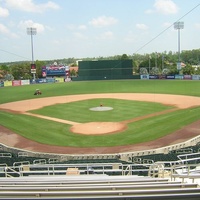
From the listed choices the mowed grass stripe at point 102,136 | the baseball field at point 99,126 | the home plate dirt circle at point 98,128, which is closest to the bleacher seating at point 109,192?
the baseball field at point 99,126

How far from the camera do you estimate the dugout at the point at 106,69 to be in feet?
244

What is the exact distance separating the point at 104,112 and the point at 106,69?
44.6m

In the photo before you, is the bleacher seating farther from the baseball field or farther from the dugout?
the dugout

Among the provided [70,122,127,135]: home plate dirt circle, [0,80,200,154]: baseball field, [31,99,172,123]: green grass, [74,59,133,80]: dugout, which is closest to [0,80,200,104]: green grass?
[0,80,200,154]: baseball field

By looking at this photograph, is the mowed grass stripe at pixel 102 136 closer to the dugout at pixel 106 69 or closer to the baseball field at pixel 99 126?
the baseball field at pixel 99 126

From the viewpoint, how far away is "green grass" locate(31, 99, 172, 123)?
94.9 feet

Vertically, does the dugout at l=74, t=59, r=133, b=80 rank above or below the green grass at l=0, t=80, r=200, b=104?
above

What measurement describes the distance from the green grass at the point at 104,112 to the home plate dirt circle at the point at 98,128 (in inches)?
64.6

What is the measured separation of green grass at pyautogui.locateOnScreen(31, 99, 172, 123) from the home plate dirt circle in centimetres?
164

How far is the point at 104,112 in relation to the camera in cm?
3181

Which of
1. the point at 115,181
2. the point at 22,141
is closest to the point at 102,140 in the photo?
the point at 22,141

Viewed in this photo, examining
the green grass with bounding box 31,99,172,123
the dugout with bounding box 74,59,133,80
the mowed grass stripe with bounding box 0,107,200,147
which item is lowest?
the mowed grass stripe with bounding box 0,107,200,147

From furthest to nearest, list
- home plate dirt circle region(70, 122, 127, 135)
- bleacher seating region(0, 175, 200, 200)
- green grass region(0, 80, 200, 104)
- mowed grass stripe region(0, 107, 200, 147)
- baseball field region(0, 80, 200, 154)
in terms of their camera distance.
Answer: green grass region(0, 80, 200, 104) < home plate dirt circle region(70, 122, 127, 135) < mowed grass stripe region(0, 107, 200, 147) < baseball field region(0, 80, 200, 154) < bleacher seating region(0, 175, 200, 200)

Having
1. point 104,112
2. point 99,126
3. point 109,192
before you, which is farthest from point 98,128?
point 109,192
